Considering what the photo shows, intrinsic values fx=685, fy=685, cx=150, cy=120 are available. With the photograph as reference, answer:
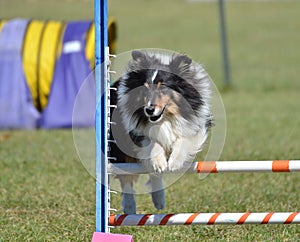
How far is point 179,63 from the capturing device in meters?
4.39

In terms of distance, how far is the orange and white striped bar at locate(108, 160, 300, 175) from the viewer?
3875 mm

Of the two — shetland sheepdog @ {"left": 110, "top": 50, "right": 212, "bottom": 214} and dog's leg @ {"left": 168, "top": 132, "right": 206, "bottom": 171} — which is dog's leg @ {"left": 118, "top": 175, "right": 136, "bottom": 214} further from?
dog's leg @ {"left": 168, "top": 132, "right": 206, "bottom": 171}

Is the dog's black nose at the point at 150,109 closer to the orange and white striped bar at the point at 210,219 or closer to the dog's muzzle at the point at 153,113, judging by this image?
the dog's muzzle at the point at 153,113

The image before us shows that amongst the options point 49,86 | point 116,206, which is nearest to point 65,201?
point 116,206

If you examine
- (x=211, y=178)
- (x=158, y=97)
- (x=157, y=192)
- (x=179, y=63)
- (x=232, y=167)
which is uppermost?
(x=179, y=63)

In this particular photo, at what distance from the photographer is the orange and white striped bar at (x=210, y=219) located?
12.6ft

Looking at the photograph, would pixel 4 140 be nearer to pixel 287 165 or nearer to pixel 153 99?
pixel 153 99

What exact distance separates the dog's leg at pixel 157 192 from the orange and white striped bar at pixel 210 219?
1.20 meters

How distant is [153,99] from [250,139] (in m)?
4.70

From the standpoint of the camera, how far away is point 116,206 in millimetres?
5516

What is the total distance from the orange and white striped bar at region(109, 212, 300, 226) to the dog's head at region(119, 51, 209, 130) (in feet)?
2.08

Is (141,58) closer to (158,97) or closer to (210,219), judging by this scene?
(158,97)

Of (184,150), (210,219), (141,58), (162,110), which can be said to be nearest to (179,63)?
(141,58)

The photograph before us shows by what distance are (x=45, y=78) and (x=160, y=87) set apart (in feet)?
19.5
